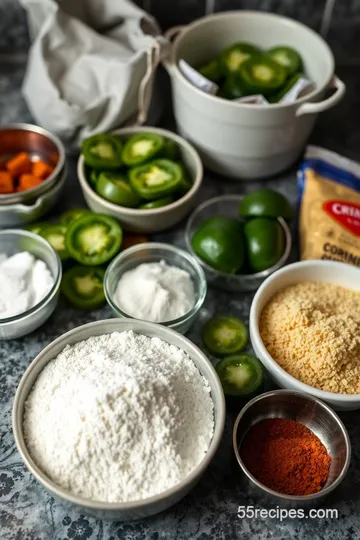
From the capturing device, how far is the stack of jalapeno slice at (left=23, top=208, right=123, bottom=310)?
44.3 inches

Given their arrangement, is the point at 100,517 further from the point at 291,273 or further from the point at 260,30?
the point at 260,30

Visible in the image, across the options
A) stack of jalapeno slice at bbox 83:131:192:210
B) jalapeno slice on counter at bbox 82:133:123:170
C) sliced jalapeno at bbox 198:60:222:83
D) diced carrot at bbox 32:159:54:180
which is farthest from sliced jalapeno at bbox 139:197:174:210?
sliced jalapeno at bbox 198:60:222:83

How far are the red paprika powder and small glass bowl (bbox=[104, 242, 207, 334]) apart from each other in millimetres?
221

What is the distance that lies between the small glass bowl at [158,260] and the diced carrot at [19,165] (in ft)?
1.00

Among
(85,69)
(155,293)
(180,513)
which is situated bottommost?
(180,513)

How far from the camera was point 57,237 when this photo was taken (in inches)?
46.4

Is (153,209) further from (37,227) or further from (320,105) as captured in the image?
(320,105)

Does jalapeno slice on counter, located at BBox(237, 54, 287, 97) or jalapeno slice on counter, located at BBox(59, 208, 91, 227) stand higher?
jalapeno slice on counter, located at BBox(237, 54, 287, 97)

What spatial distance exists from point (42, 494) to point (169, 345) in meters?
0.29

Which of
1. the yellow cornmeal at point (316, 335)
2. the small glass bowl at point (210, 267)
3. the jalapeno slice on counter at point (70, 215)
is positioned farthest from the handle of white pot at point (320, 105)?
the jalapeno slice on counter at point (70, 215)

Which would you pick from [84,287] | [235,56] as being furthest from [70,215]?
[235,56]

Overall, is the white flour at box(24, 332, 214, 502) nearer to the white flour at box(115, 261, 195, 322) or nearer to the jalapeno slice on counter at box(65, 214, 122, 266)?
the white flour at box(115, 261, 195, 322)

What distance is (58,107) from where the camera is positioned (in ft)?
4.14

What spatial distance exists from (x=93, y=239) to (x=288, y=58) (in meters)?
0.60
